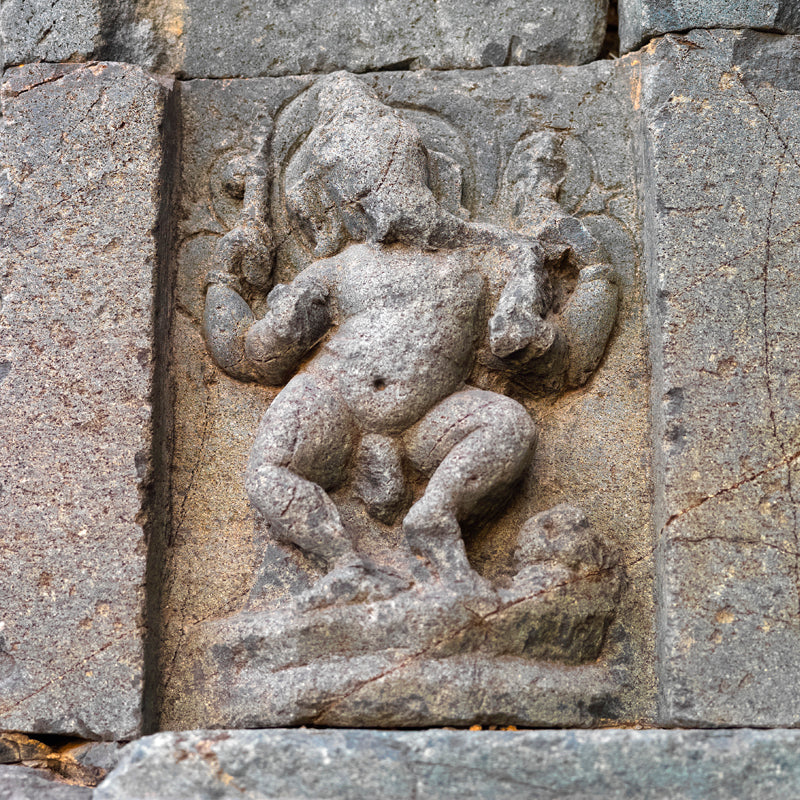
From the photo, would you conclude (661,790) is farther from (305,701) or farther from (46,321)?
(46,321)

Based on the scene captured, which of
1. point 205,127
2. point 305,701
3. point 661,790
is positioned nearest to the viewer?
point 661,790

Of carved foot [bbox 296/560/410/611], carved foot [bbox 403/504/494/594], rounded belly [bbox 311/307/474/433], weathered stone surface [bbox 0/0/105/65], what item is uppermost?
weathered stone surface [bbox 0/0/105/65]

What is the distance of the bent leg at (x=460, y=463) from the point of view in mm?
3414

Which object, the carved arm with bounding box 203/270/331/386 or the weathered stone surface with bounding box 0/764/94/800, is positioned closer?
the weathered stone surface with bounding box 0/764/94/800

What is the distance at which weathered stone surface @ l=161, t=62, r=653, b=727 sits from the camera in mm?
3348

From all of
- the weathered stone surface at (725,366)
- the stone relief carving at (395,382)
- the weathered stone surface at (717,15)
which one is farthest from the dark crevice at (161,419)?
the weathered stone surface at (717,15)

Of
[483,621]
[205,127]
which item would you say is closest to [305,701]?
[483,621]

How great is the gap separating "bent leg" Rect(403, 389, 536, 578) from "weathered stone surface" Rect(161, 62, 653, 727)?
1 cm

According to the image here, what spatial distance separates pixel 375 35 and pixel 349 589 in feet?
7.11

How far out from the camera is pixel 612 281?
3.83 meters

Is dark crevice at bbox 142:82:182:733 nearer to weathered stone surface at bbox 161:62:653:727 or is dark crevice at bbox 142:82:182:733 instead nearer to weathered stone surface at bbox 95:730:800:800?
weathered stone surface at bbox 161:62:653:727

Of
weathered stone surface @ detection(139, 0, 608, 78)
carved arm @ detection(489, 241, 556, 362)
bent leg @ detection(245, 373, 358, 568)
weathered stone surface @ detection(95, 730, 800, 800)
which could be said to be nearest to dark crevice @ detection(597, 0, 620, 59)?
weathered stone surface @ detection(139, 0, 608, 78)

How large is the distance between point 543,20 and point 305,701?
2.67m

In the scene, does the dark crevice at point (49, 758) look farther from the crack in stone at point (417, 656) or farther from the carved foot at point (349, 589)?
the carved foot at point (349, 589)
